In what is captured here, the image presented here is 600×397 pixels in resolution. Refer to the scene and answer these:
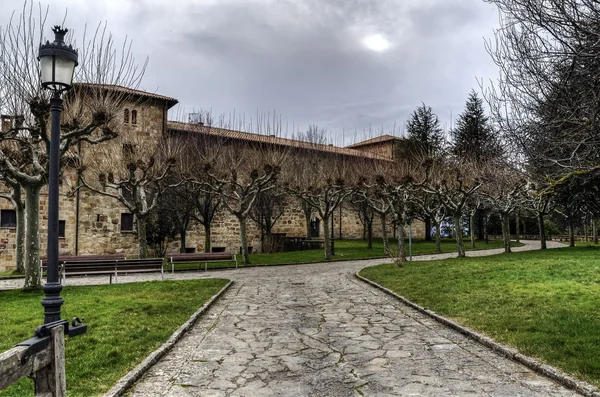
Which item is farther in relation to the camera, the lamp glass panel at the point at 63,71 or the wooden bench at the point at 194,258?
the wooden bench at the point at 194,258

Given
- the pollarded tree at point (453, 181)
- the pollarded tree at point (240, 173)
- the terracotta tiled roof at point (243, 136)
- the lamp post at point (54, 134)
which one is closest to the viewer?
the lamp post at point (54, 134)

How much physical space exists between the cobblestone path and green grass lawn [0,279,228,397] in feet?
1.45

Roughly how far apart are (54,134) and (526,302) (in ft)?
27.9

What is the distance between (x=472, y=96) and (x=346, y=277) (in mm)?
35027

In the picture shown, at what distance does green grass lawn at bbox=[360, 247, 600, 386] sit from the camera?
5.85 meters

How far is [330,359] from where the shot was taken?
5.87m

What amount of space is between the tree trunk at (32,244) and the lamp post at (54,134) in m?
7.93

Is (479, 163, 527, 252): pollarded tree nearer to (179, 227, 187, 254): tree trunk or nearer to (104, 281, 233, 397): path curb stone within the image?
(104, 281, 233, 397): path curb stone

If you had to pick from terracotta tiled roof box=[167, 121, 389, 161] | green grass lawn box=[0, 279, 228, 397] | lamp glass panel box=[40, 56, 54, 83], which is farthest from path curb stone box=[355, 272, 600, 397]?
terracotta tiled roof box=[167, 121, 389, 161]

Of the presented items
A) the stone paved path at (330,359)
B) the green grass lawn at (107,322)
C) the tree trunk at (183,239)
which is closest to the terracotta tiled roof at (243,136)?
the tree trunk at (183,239)

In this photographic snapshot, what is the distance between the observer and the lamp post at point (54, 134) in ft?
16.3

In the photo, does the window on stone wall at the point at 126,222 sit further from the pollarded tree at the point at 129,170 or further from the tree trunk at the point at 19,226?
the tree trunk at the point at 19,226

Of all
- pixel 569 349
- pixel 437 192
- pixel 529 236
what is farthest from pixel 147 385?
pixel 529 236

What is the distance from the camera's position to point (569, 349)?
5738 mm
